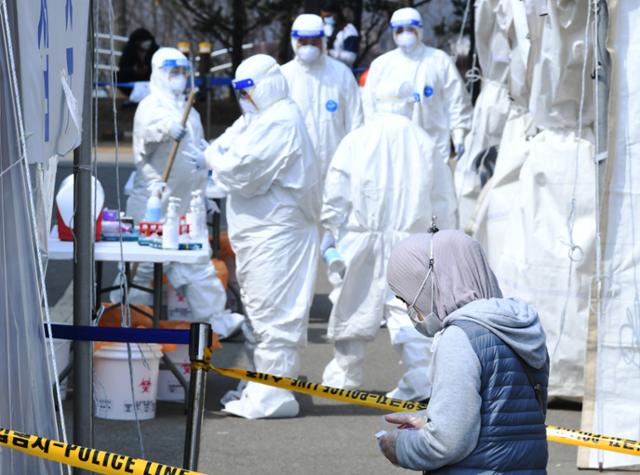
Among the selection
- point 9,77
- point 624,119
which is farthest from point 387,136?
point 9,77

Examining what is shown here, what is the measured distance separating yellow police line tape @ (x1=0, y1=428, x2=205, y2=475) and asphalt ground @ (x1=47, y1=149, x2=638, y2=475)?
2946 millimetres

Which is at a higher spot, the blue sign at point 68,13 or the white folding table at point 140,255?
the blue sign at point 68,13

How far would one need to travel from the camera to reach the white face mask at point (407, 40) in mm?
11938

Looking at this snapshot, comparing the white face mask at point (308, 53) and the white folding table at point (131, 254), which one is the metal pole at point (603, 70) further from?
the white face mask at point (308, 53)

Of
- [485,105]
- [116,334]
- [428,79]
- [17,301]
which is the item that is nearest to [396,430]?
[17,301]

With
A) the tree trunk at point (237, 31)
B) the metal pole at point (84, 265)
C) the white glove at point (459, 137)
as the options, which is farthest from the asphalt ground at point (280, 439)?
the tree trunk at point (237, 31)

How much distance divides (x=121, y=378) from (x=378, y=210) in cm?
175

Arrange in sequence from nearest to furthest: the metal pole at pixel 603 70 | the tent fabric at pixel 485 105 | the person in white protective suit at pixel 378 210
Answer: the metal pole at pixel 603 70, the person in white protective suit at pixel 378 210, the tent fabric at pixel 485 105

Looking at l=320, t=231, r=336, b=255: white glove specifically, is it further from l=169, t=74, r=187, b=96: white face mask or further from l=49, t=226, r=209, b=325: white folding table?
l=169, t=74, r=187, b=96: white face mask

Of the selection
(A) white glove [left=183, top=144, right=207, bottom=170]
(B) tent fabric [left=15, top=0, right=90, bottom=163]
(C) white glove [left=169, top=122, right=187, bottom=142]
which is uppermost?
(B) tent fabric [left=15, top=0, right=90, bottom=163]

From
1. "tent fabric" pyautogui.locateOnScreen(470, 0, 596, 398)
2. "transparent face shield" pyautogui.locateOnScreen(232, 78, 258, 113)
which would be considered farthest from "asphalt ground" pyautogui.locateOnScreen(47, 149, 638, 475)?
"transparent face shield" pyautogui.locateOnScreen(232, 78, 258, 113)

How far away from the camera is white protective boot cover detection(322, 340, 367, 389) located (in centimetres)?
802

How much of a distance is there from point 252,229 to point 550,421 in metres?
1.89

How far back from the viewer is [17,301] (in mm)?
3600
